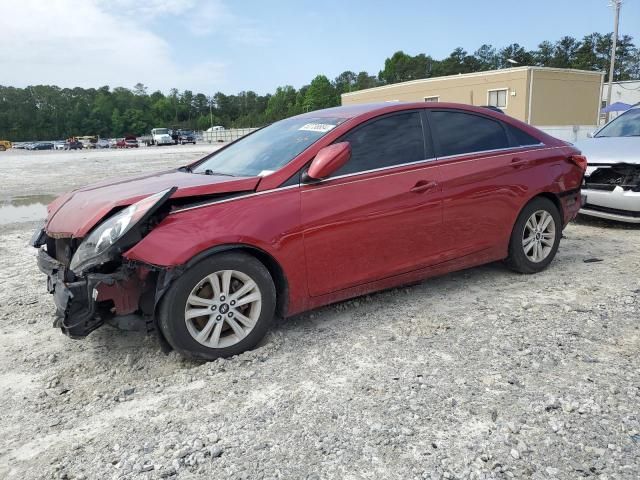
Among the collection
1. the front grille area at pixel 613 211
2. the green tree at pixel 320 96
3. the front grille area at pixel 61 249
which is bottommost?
the front grille area at pixel 613 211

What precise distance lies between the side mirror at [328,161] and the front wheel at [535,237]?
80.4 inches

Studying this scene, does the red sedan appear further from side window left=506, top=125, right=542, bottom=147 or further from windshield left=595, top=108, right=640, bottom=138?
windshield left=595, top=108, right=640, bottom=138

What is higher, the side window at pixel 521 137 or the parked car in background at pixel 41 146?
the side window at pixel 521 137

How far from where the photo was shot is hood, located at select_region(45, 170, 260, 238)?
3.35 metres

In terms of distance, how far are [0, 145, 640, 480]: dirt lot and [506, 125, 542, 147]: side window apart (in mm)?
1368

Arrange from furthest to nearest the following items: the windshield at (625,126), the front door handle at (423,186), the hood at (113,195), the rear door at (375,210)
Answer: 1. the windshield at (625,126)
2. the front door handle at (423,186)
3. the rear door at (375,210)
4. the hood at (113,195)

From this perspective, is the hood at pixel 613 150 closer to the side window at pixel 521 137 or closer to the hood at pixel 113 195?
the side window at pixel 521 137

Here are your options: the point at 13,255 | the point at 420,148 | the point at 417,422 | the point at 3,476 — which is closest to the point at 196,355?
the point at 3,476

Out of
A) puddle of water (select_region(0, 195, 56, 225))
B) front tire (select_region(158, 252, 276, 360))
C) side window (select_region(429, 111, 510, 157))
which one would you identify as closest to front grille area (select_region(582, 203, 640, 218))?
side window (select_region(429, 111, 510, 157))

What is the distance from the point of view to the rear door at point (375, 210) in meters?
3.63

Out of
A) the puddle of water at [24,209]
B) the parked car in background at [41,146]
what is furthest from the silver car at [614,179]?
the parked car in background at [41,146]

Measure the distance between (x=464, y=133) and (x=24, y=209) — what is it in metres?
9.40

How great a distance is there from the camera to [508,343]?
3475 millimetres

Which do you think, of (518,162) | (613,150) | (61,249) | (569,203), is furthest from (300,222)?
(613,150)
